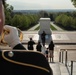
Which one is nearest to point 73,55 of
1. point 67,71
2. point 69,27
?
point 67,71

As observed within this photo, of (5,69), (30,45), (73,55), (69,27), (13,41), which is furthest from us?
(69,27)

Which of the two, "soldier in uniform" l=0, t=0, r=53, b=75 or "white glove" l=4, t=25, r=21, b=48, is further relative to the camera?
"white glove" l=4, t=25, r=21, b=48

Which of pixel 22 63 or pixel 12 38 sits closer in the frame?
pixel 22 63

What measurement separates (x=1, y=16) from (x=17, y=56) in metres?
0.16

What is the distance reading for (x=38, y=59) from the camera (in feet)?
3.58

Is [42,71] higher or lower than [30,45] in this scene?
higher

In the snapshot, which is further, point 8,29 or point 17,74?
point 8,29

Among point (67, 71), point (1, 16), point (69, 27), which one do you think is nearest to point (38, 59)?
point (1, 16)

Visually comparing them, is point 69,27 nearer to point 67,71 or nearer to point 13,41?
point 67,71

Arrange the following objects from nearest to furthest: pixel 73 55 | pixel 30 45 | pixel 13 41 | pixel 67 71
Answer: pixel 13 41 < pixel 67 71 < pixel 30 45 < pixel 73 55

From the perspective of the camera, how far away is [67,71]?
939 centimetres

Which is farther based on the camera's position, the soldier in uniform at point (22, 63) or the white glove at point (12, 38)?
the white glove at point (12, 38)

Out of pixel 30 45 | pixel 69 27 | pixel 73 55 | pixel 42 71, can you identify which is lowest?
pixel 69 27

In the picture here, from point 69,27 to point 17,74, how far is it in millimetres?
41154
